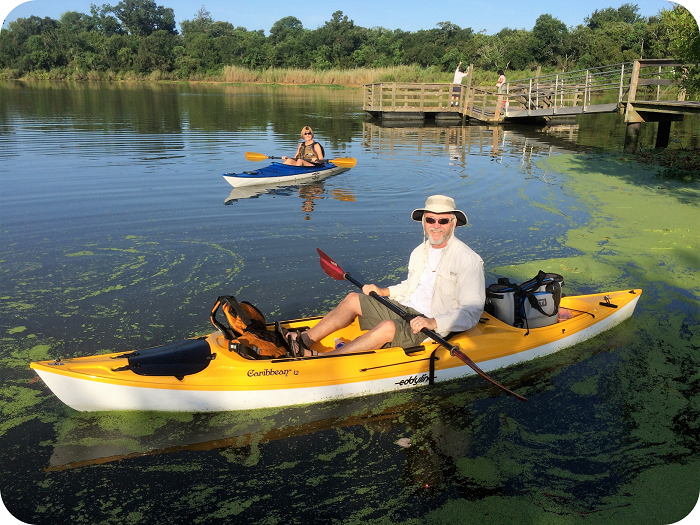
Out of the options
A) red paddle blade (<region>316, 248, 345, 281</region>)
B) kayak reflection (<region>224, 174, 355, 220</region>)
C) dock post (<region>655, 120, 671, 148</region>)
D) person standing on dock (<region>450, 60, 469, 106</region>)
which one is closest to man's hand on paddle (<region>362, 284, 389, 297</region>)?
red paddle blade (<region>316, 248, 345, 281</region>)

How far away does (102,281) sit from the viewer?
21.5 feet

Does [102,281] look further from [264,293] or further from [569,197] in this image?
[569,197]

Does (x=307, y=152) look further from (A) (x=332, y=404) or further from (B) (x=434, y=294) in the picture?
(A) (x=332, y=404)

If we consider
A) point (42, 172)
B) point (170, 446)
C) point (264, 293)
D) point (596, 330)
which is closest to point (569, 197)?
point (596, 330)

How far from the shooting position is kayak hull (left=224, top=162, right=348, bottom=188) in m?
11.5

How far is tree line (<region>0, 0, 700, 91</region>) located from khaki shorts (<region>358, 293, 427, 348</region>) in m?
38.8

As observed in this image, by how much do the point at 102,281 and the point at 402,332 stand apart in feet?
13.3

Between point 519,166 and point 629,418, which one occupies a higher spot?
point 519,166

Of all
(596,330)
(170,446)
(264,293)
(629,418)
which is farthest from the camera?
(264,293)

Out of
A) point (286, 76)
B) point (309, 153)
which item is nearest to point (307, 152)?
point (309, 153)

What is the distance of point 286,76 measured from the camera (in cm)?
5028

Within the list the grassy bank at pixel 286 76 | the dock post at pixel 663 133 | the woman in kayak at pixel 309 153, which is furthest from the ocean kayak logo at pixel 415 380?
the grassy bank at pixel 286 76

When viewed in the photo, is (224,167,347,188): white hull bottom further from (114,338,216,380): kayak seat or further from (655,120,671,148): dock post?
(655,120,671,148): dock post

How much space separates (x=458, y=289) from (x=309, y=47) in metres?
54.9
